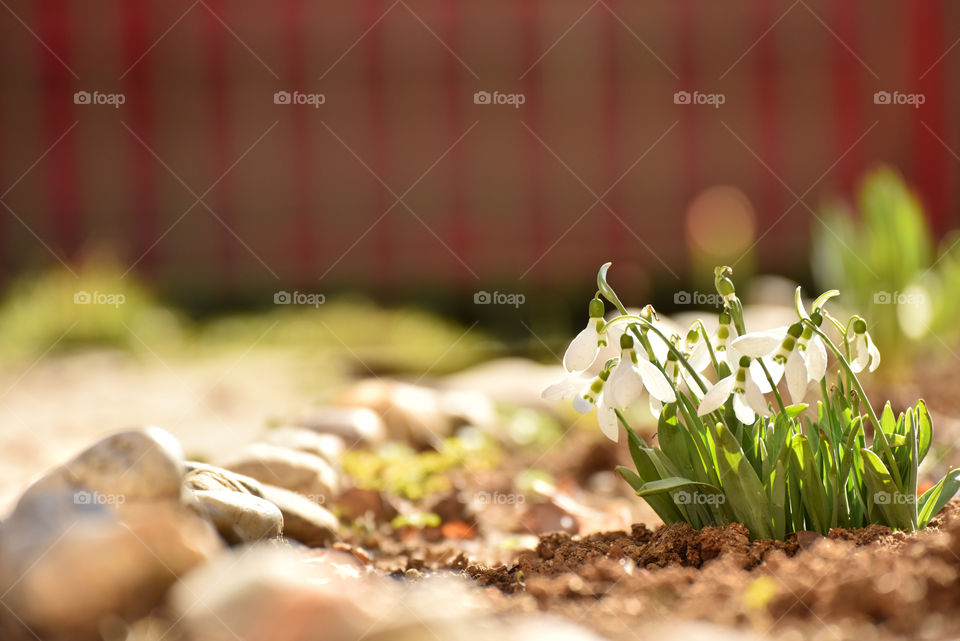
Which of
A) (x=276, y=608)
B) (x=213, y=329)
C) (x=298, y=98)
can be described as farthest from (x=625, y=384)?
(x=298, y=98)

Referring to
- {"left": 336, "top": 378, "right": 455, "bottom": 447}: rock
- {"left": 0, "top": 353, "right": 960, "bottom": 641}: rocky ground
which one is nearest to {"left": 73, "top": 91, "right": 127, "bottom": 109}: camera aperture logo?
{"left": 336, "top": 378, "right": 455, "bottom": 447}: rock

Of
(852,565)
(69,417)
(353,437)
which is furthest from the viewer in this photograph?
(69,417)

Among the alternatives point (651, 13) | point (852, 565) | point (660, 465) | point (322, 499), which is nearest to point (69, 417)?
point (322, 499)

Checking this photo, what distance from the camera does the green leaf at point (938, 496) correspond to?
181 cm

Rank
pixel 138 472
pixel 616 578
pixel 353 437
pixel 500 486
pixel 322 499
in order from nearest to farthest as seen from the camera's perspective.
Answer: pixel 616 578
pixel 138 472
pixel 322 499
pixel 500 486
pixel 353 437

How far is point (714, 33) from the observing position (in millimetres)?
7078

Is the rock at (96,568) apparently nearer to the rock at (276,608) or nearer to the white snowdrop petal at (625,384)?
the rock at (276,608)

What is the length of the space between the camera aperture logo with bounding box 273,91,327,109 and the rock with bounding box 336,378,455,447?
383 centimetres

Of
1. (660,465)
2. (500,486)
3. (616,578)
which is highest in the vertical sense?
A: (660,465)

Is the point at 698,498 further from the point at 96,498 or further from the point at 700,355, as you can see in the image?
the point at 96,498

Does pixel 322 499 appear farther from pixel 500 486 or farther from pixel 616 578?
pixel 616 578

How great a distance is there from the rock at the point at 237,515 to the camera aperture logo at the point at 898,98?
20.3ft

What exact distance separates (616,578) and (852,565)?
37 cm

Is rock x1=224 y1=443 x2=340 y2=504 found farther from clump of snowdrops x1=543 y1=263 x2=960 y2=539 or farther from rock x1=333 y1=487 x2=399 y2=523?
clump of snowdrops x1=543 y1=263 x2=960 y2=539
